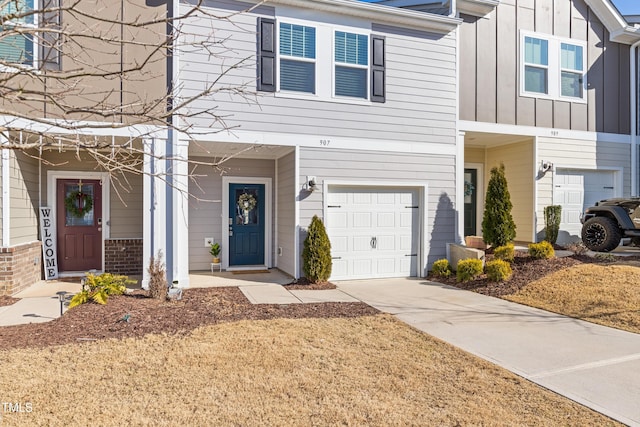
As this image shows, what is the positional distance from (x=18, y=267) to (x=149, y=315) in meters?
3.28

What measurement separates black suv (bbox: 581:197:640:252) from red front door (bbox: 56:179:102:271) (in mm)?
10379

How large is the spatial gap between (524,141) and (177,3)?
8.19m

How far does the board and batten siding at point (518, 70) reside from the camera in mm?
9320

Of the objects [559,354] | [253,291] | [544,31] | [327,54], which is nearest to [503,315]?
[559,354]

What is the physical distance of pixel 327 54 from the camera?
7.97 metres

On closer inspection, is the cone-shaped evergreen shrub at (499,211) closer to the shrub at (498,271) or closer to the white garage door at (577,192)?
the shrub at (498,271)

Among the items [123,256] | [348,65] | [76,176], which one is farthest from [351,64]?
[123,256]

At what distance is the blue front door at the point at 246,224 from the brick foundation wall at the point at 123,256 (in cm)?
195

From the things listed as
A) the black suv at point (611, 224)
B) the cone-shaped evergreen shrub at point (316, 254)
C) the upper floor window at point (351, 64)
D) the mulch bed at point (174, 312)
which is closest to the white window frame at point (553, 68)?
the black suv at point (611, 224)

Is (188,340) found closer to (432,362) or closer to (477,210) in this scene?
(432,362)

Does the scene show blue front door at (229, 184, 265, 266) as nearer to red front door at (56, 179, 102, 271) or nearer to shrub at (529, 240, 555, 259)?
red front door at (56, 179, 102, 271)

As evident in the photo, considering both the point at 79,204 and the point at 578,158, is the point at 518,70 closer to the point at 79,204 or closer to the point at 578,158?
the point at 578,158

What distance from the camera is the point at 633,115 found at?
34.6ft

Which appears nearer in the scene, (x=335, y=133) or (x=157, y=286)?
(x=157, y=286)
